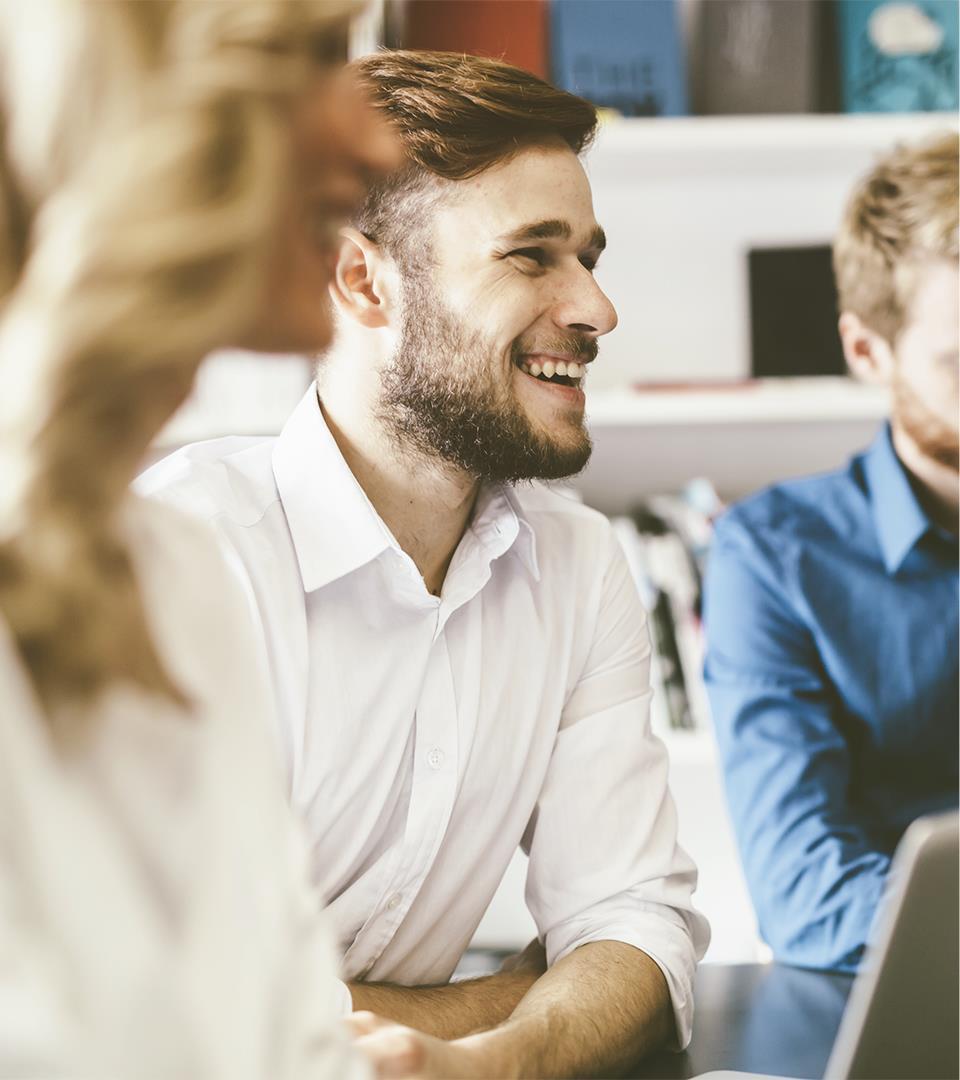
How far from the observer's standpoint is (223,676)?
1.70 feet

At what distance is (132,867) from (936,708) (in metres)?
1.33

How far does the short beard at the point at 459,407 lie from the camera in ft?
4.31

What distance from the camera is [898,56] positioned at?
6.70ft

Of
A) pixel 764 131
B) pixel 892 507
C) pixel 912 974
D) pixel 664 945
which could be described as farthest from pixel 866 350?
pixel 912 974

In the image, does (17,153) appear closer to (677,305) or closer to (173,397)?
(173,397)

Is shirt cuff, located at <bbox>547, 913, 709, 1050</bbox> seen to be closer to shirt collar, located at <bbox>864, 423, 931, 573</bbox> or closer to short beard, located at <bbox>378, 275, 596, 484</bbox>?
short beard, located at <bbox>378, 275, 596, 484</bbox>

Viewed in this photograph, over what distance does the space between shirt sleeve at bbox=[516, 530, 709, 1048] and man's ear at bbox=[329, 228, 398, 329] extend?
1.42ft

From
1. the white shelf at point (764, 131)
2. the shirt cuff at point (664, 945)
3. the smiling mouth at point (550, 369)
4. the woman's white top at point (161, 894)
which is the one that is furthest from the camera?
the white shelf at point (764, 131)

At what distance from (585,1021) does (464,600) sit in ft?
1.45

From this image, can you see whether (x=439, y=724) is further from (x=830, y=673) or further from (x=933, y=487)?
(x=933, y=487)

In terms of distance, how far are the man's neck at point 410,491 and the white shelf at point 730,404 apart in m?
0.69

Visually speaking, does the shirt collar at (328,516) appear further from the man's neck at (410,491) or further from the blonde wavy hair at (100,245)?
the blonde wavy hair at (100,245)

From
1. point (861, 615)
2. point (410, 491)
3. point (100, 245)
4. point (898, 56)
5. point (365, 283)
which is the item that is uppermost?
point (898, 56)

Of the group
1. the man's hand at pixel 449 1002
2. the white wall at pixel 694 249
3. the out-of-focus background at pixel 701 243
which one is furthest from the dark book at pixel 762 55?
the man's hand at pixel 449 1002
